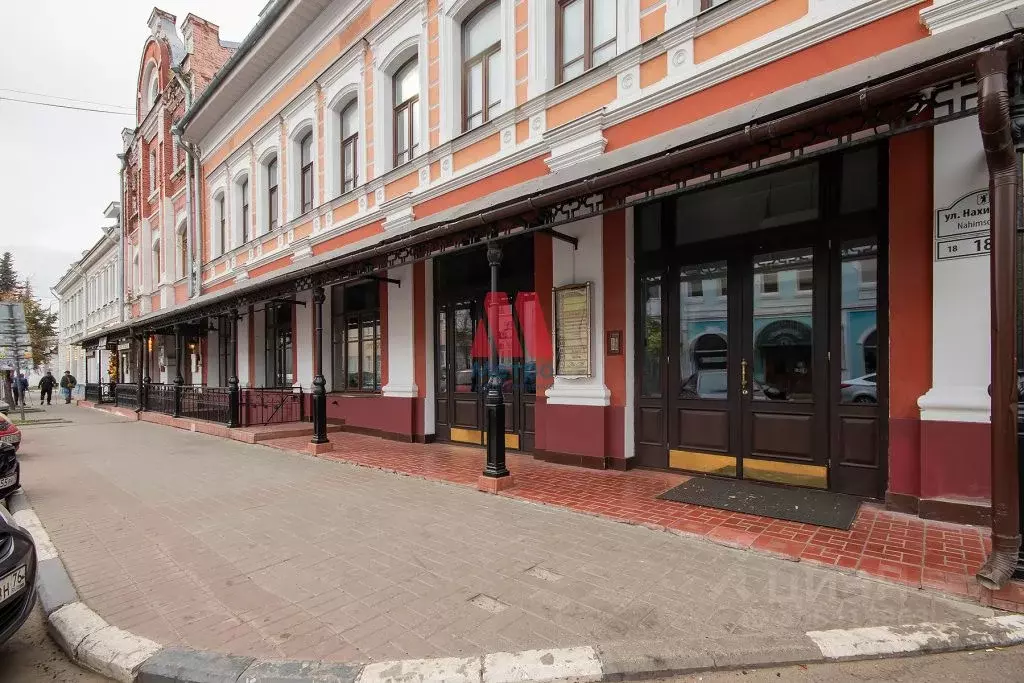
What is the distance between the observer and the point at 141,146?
25000mm

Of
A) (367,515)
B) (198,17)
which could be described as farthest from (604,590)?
(198,17)

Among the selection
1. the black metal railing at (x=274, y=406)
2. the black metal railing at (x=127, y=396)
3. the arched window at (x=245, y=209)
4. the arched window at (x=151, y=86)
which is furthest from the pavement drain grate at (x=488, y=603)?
the arched window at (x=151, y=86)

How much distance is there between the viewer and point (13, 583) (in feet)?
9.80

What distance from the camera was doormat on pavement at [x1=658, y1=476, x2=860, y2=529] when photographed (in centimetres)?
491

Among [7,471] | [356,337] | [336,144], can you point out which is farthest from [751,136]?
[336,144]

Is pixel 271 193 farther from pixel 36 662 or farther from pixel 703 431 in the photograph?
pixel 36 662

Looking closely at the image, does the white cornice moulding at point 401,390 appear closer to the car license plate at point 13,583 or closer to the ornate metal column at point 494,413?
the ornate metal column at point 494,413

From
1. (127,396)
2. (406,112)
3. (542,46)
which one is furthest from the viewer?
(127,396)

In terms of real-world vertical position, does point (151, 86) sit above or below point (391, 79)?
above

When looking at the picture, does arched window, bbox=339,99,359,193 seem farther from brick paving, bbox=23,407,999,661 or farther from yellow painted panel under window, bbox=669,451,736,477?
yellow painted panel under window, bbox=669,451,736,477

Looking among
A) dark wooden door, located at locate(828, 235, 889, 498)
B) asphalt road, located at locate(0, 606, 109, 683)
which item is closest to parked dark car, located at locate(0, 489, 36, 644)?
asphalt road, located at locate(0, 606, 109, 683)

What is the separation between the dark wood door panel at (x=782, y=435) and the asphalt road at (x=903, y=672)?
2.96 meters

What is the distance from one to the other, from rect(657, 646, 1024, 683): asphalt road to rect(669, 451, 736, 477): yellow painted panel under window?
3417 mm

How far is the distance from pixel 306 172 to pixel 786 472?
43.5 ft
